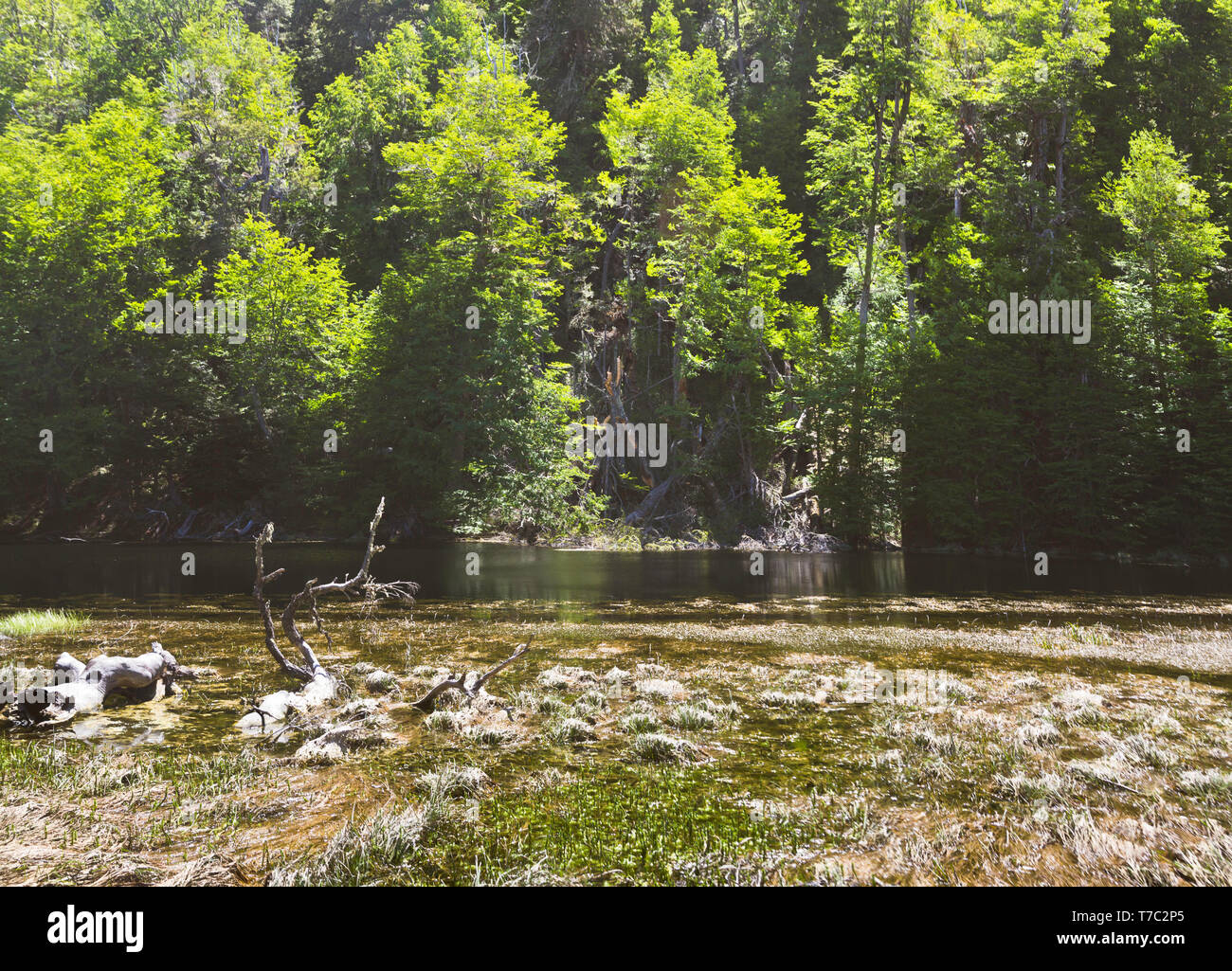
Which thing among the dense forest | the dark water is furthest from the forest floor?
the dense forest

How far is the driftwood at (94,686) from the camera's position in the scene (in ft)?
27.6

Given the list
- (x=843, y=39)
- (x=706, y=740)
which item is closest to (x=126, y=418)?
(x=706, y=740)

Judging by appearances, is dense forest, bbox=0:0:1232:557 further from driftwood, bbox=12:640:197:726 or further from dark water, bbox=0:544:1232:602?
driftwood, bbox=12:640:197:726

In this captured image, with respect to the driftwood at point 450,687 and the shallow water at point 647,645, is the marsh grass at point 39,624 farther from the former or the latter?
the driftwood at point 450,687

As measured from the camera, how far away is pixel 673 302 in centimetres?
4491

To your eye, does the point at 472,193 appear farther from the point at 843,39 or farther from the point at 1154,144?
the point at 1154,144

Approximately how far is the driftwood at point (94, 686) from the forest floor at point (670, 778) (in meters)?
0.34

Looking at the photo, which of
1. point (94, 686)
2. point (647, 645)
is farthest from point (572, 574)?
point (94, 686)

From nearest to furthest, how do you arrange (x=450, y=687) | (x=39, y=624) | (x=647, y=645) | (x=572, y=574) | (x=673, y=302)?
(x=450, y=687), (x=647, y=645), (x=39, y=624), (x=572, y=574), (x=673, y=302)

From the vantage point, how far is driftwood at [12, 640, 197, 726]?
331 inches

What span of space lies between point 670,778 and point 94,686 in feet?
23.4

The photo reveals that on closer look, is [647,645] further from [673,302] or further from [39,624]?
[673,302]

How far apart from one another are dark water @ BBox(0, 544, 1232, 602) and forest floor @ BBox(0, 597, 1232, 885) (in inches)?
350
